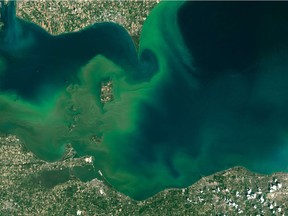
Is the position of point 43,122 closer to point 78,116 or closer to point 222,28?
point 78,116

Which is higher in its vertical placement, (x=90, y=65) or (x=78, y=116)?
(x=90, y=65)

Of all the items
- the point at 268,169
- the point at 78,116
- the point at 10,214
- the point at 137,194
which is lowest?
the point at 10,214

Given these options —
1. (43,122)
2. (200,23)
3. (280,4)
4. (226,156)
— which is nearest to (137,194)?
(226,156)

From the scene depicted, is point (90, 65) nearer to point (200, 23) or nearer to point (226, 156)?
point (200, 23)

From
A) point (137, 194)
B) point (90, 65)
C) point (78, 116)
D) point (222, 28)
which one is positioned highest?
point (222, 28)

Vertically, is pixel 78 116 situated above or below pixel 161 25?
below

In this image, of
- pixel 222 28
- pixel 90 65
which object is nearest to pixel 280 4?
pixel 222 28
